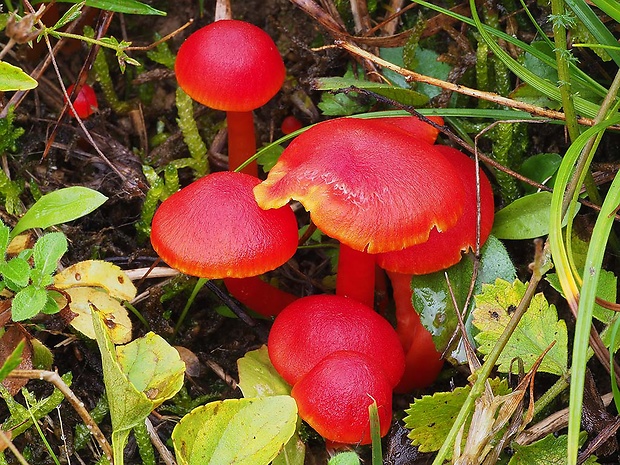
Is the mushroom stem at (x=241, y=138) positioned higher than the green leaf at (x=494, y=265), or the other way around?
the mushroom stem at (x=241, y=138)

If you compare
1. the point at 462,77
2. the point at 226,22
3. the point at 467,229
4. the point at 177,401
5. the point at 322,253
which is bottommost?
the point at 177,401

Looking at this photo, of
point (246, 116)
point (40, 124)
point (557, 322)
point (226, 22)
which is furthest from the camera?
point (40, 124)

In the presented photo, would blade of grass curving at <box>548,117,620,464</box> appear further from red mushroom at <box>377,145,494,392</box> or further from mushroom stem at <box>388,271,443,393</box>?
mushroom stem at <box>388,271,443,393</box>

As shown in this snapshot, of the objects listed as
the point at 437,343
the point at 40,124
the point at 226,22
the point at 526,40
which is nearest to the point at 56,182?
the point at 40,124

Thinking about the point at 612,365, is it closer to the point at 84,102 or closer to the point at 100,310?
the point at 100,310

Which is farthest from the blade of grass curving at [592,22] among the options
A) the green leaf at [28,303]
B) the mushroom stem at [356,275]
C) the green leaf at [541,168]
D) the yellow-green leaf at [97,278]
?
the green leaf at [28,303]

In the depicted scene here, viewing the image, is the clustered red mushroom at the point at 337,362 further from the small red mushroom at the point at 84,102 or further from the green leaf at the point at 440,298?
the small red mushroom at the point at 84,102

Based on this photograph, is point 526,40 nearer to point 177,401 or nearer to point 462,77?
point 462,77
